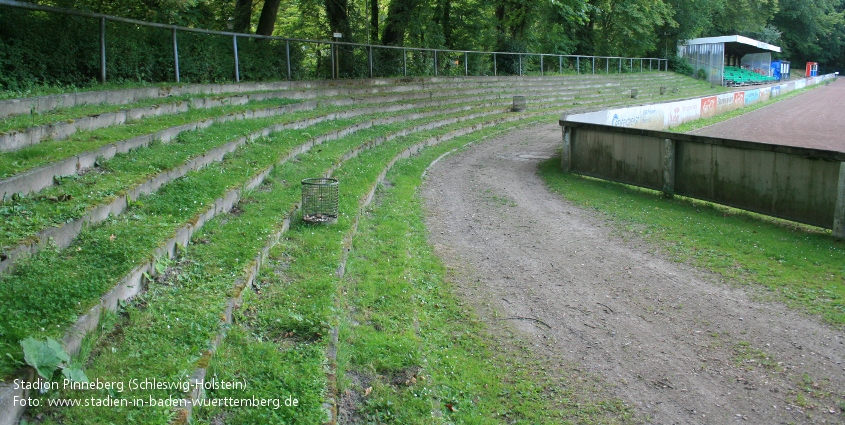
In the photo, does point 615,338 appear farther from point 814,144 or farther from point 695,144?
point 814,144

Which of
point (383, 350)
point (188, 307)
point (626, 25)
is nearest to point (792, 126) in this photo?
point (626, 25)

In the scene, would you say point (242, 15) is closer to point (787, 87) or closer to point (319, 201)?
point (319, 201)

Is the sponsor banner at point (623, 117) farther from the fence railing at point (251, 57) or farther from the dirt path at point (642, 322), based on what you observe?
the dirt path at point (642, 322)

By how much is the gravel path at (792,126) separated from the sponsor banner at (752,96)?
1.07 m

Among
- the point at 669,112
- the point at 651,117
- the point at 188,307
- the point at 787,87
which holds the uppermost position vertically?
the point at 787,87

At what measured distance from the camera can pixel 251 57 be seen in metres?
17.5

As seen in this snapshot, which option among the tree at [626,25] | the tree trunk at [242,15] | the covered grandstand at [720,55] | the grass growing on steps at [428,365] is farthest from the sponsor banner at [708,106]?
the covered grandstand at [720,55]

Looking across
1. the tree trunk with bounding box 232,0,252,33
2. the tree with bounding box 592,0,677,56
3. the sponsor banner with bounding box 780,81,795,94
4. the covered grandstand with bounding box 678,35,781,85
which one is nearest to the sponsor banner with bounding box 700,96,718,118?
the tree with bounding box 592,0,677,56

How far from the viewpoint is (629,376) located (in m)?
5.92

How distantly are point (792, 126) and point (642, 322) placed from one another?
2729 cm

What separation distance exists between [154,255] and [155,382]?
6.03 ft

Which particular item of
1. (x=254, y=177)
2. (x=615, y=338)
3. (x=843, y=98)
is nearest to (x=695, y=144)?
(x=615, y=338)

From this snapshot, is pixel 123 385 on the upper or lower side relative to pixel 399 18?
lower

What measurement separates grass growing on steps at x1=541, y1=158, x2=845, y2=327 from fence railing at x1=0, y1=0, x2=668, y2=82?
28.9ft
